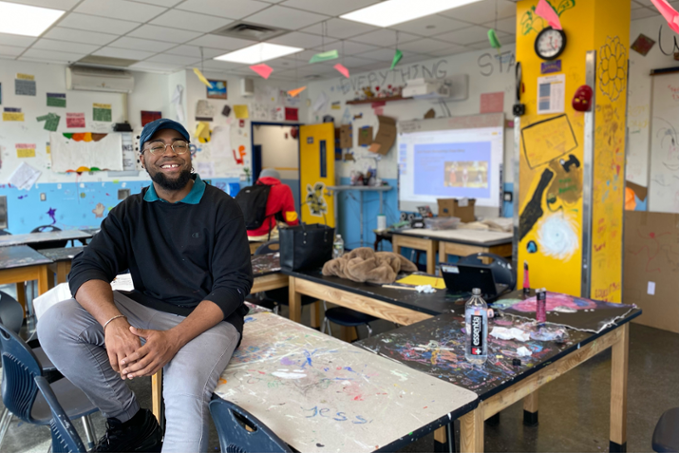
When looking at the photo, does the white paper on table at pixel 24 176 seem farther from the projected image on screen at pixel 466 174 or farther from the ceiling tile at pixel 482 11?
the ceiling tile at pixel 482 11

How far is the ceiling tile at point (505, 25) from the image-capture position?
4.80 m

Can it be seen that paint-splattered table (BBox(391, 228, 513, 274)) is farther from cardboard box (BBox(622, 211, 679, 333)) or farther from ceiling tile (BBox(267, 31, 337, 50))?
ceiling tile (BBox(267, 31, 337, 50))

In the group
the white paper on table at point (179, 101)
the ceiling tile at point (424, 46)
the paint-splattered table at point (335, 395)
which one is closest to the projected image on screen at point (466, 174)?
the ceiling tile at point (424, 46)

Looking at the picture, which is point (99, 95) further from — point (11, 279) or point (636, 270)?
point (636, 270)

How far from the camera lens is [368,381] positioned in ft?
5.13

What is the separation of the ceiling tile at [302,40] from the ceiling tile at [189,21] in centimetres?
72

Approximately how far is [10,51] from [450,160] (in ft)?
17.4

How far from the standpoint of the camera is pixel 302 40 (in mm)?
5473

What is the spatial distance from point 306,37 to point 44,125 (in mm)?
3800

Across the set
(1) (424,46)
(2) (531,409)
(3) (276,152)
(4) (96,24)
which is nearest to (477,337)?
(2) (531,409)

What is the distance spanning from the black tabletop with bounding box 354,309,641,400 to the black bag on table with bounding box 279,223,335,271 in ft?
4.04

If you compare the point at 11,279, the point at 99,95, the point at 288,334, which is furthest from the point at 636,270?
the point at 99,95

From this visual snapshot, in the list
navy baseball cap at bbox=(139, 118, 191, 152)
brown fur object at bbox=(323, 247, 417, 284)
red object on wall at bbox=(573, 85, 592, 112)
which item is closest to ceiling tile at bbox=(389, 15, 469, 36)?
red object on wall at bbox=(573, 85, 592, 112)

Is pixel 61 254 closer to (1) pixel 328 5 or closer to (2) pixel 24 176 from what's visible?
(1) pixel 328 5
